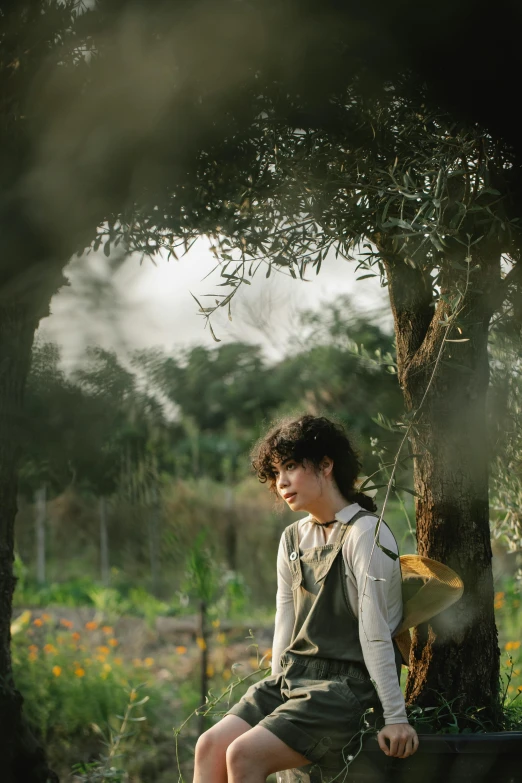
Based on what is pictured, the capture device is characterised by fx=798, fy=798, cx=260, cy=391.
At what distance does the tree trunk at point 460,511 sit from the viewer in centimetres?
182

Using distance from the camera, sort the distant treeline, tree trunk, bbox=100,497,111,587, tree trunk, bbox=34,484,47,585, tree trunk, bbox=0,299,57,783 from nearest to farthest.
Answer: tree trunk, bbox=0,299,57,783 < the distant treeline < tree trunk, bbox=100,497,111,587 < tree trunk, bbox=34,484,47,585

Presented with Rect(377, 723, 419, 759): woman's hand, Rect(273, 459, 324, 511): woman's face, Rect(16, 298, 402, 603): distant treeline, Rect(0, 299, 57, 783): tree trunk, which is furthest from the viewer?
Rect(16, 298, 402, 603): distant treeline

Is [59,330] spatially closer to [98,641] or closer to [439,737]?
[439,737]

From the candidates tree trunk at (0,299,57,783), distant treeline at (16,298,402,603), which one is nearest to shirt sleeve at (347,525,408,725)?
tree trunk at (0,299,57,783)

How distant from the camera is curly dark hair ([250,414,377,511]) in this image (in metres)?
1.91

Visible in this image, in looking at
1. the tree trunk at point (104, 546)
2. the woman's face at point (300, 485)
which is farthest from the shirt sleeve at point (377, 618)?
the tree trunk at point (104, 546)

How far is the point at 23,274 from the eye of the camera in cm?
202

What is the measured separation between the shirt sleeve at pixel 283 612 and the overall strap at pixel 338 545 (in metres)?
0.13

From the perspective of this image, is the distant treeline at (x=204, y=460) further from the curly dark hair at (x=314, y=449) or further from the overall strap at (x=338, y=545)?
the overall strap at (x=338, y=545)

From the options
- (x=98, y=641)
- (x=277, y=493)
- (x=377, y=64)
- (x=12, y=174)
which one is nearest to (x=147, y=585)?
(x=98, y=641)

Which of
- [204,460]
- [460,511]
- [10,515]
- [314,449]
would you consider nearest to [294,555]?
[314,449]

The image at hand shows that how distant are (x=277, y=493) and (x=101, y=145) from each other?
0.97 m

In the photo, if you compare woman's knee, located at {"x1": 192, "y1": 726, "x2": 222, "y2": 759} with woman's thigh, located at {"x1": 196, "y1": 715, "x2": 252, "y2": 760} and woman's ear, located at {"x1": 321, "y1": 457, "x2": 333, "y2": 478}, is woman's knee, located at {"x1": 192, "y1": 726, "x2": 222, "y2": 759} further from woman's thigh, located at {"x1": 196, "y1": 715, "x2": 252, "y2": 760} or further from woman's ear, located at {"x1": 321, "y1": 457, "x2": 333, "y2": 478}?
woman's ear, located at {"x1": 321, "y1": 457, "x2": 333, "y2": 478}

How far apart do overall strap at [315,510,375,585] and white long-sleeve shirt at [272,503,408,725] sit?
0.05 ft
